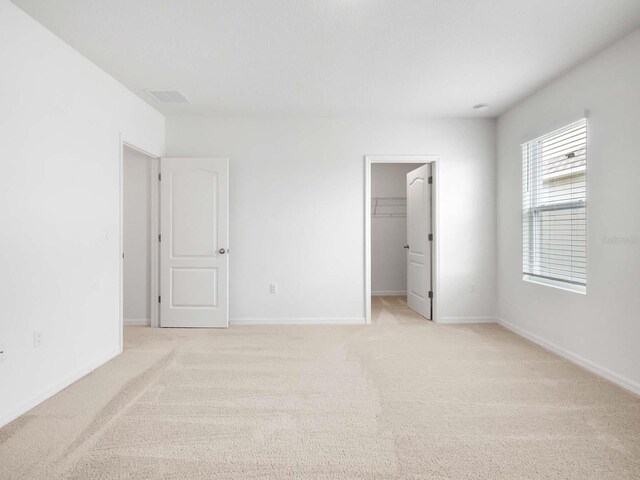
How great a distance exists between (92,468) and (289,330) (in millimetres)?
2686

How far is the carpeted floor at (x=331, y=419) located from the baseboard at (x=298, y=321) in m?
1.02

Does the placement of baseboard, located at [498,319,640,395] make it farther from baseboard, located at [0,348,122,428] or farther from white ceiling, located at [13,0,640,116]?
baseboard, located at [0,348,122,428]

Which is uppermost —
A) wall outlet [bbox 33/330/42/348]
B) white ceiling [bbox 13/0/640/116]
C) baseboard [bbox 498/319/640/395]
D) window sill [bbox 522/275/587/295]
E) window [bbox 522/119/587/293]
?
white ceiling [bbox 13/0/640/116]

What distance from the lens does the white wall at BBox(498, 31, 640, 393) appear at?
2.73m

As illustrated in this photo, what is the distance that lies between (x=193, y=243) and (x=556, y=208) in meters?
3.82

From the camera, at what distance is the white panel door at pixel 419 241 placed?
195 inches

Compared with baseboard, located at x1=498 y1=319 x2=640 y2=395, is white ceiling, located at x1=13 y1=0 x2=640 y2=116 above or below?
above

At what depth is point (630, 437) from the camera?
6.87 feet

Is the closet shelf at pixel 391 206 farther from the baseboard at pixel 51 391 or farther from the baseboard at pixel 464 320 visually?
the baseboard at pixel 51 391

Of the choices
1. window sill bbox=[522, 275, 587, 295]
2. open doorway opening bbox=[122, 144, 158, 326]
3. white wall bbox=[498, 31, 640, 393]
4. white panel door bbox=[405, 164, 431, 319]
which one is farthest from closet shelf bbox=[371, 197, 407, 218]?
open doorway opening bbox=[122, 144, 158, 326]

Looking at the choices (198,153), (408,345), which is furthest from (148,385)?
(198,153)

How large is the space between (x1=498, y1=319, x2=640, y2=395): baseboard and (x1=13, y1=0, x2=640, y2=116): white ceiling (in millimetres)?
2435

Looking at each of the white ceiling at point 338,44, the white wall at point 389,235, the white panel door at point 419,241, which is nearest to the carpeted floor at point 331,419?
the white panel door at point 419,241

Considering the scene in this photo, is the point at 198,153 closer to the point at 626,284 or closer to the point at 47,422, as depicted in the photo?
the point at 47,422
